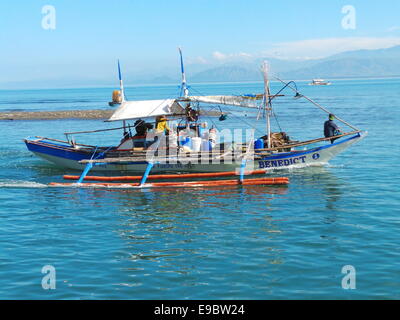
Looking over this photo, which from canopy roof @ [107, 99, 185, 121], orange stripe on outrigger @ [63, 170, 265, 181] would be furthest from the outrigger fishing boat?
orange stripe on outrigger @ [63, 170, 265, 181]

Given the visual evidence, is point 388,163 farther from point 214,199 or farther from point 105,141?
point 105,141

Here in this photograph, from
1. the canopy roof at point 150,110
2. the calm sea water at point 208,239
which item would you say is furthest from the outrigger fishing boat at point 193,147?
the calm sea water at point 208,239

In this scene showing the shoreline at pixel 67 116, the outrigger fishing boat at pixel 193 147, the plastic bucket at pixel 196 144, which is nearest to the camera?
the outrigger fishing boat at pixel 193 147

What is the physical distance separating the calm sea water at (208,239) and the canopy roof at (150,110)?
4.42 metres

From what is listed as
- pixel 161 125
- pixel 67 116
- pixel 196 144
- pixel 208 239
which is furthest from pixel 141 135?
pixel 67 116

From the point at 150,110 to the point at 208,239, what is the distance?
36.7 feet

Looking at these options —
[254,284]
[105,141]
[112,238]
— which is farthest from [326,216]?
[105,141]

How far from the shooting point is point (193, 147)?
969 inches

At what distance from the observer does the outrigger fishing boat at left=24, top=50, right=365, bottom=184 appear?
78.5 feet

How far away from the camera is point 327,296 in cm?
1135

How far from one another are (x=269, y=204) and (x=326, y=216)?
2.64 m

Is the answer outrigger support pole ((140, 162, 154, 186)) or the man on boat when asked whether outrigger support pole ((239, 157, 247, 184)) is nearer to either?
outrigger support pole ((140, 162, 154, 186))

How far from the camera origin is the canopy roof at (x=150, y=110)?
81.0 feet

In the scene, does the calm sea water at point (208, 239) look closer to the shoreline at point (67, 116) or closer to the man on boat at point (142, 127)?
the man on boat at point (142, 127)
